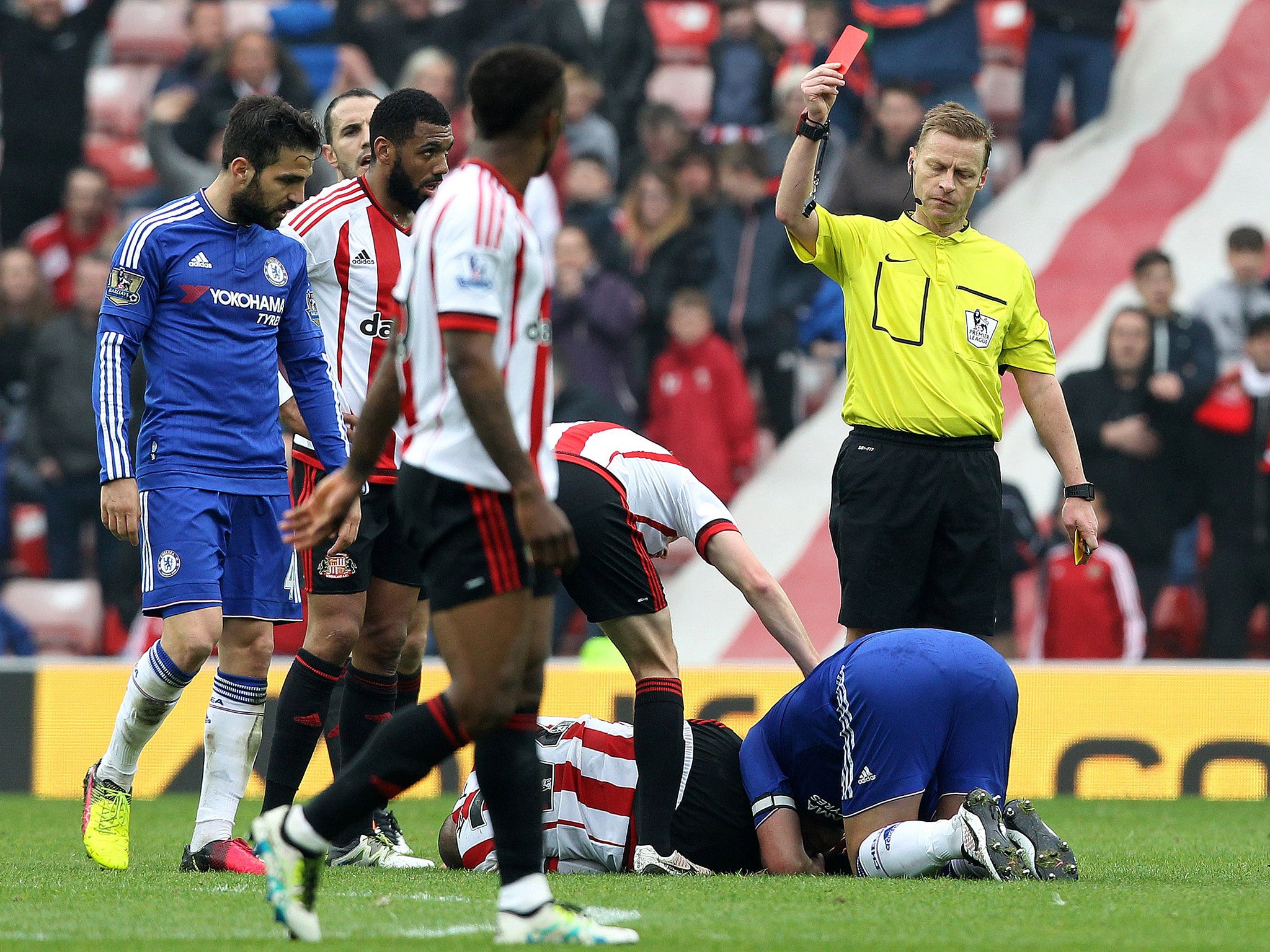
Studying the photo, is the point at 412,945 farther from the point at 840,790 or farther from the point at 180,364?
the point at 180,364

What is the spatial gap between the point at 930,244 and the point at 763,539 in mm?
6003

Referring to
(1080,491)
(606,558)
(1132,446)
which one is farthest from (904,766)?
(1132,446)

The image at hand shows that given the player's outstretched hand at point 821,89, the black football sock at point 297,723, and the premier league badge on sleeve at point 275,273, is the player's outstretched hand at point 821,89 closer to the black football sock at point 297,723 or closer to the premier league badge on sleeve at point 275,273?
the premier league badge on sleeve at point 275,273

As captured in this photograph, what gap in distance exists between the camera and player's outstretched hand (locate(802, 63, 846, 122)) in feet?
18.5

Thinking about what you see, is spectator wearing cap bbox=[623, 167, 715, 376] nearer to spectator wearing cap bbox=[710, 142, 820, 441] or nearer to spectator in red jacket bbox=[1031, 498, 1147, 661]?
spectator wearing cap bbox=[710, 142, 820, 441]

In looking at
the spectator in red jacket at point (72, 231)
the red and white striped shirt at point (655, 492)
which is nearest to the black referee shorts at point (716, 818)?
the red and white striped shirt at point (655, 492)

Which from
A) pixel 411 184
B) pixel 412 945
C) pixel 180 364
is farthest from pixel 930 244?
pixel 412 945

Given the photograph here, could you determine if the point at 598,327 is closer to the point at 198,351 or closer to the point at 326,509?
the point at 198,351

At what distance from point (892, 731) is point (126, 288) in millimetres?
2708

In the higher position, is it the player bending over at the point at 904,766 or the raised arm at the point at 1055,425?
the raised arm at the point at 1055,425

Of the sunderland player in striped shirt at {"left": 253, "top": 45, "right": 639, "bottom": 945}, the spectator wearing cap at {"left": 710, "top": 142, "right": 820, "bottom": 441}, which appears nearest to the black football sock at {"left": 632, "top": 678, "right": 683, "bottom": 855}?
the sunderland player in striped shirt at {"left": 253, "top": 45, "right": 639, "bottom": 945}

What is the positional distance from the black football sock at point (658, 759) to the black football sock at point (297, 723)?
3.41ft

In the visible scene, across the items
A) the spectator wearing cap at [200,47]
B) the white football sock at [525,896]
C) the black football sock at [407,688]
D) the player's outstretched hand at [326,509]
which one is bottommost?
the black football sock at [407,688]

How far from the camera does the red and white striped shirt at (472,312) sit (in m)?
3.73
